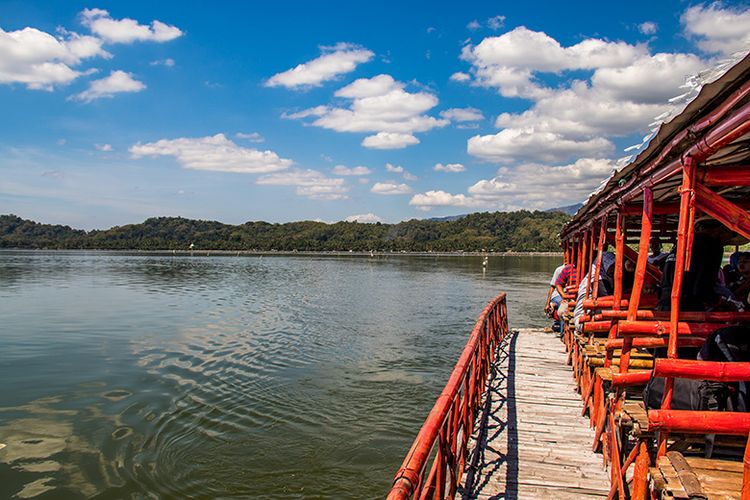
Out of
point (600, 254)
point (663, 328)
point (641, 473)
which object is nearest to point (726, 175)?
point (663, 328)

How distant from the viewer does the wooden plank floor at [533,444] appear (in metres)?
5.26

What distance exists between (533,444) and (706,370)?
3517 mm

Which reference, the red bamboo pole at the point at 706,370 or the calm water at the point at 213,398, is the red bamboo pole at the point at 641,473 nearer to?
the red bamboo pole at the point at 706,370

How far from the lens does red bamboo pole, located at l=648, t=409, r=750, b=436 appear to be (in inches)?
124

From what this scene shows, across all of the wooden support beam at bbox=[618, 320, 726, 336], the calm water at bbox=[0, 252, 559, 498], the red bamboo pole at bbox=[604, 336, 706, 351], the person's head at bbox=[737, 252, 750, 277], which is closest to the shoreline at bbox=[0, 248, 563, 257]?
the calm water at bbox=[0, 252, 559, 498]

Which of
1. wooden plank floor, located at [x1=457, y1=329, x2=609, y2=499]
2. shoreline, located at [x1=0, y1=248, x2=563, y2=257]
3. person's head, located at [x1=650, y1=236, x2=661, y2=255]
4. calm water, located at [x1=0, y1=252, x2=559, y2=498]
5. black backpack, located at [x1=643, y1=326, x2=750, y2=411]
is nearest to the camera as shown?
black backpack, located at [x1=643, y1=326, x2=750, y2=411]

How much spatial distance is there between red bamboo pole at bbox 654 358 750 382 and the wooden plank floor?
2349 millimetres

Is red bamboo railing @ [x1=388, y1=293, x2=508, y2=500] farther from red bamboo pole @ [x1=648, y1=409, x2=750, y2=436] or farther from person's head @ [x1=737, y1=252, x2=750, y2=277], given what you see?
person's head @ [x1=737, y1=252, x2=750, y2=277]

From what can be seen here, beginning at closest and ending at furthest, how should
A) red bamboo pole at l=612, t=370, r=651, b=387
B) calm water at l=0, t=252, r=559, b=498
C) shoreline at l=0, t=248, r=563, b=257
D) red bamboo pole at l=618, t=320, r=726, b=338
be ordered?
red bamboo pole at l=618, t=320, r=726, b=338, red bamboo pole at l=612, t=370, r=651, b=387, calm water at l=0, t=252, r=559, b=498, shoreline at l=0, t=248, r=563, b=257

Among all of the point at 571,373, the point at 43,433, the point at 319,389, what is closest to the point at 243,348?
the point at 319,389

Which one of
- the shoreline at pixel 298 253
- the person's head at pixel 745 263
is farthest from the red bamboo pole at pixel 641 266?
the shoreline at pixel 298 253

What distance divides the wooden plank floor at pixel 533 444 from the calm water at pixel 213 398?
2514 mm

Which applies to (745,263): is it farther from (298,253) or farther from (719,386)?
(298,253)

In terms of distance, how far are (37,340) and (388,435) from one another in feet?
51.0
